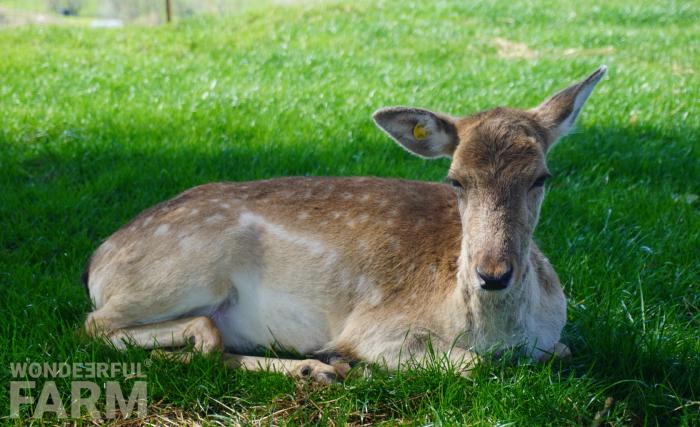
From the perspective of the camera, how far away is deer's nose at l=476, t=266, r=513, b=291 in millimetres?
3131

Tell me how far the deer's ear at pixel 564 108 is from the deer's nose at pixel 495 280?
895 millimetres

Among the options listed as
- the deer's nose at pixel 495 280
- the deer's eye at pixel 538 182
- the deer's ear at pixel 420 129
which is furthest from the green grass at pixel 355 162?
the deer's ear at pixel 420 129

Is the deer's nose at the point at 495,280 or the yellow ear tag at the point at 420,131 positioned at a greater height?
the yellow ear tag at the point at 420,131

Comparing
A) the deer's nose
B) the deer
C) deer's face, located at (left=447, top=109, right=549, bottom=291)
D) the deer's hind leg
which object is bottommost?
the deer's hind leg

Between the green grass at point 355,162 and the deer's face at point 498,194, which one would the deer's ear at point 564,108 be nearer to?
the deer's face at point 498,194

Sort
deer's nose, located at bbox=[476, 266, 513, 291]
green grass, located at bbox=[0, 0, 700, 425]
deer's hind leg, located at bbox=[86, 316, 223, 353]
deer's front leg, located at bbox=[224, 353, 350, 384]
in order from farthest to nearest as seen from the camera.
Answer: deer's hind leg, located at bbox=[86, 316, 223, 353] → deer's front leg, located at bbox=[224, 353, 350, 384] → green grass, located at bbox=[0, 0, 700, 425] → deer's nose, located at bbox=[476, 266, 513, 291]

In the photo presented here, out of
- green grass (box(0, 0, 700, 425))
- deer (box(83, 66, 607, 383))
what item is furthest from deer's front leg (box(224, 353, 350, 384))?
green grass (box(0, 0, 700, 425))

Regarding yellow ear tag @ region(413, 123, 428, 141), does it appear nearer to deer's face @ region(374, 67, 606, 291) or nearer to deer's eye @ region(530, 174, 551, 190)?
deer's face @ region(374, 67, 606, 291)

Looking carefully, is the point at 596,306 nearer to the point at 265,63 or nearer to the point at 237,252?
the point at 237,252

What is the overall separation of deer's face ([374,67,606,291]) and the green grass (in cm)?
53

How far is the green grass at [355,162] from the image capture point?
11.0 ft

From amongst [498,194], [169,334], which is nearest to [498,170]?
[498,194]

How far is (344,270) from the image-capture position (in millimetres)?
4004

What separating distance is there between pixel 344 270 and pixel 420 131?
2.67 feet
